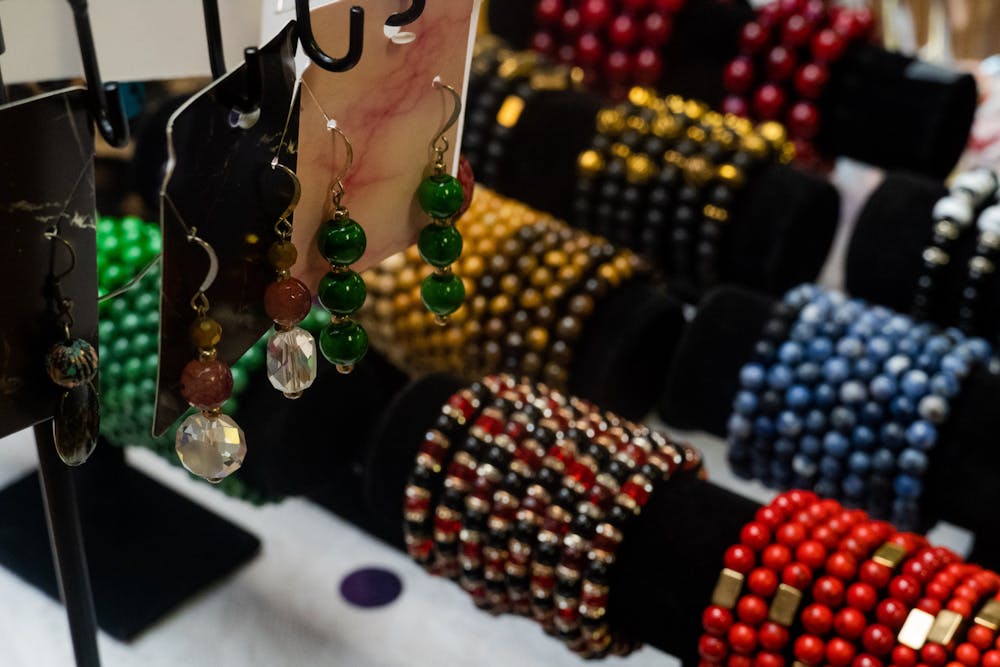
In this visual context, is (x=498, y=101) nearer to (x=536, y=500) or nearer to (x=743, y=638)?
(x=536, y=500)

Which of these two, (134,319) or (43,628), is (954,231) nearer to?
(134,319)

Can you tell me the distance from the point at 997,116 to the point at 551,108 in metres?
0.47

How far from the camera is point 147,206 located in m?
1.12

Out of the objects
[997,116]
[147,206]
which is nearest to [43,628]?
[147,206]

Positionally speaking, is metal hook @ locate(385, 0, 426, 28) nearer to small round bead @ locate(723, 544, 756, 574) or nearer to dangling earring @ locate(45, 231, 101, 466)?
dangling earring @ locate(45, 231, 101, 466)

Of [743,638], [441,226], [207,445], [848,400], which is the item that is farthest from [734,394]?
[207,445]

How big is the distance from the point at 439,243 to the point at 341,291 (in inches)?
2.5

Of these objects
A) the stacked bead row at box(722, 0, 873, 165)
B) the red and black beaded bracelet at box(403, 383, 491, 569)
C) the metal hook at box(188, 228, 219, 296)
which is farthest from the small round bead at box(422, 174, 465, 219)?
the stacked bead row at box(722, 0, 873, 165)

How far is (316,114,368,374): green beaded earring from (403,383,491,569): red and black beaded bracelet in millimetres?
218

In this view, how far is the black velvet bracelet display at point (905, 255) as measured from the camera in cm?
98

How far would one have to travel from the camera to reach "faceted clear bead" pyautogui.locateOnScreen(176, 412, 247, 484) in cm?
52

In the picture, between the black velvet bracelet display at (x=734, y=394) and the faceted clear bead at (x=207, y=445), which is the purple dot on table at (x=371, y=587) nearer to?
the black velvet bracelet display at (x=734, y=394)

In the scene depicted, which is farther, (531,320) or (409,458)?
(531,320)

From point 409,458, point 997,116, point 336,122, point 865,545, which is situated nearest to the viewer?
point 336,122
